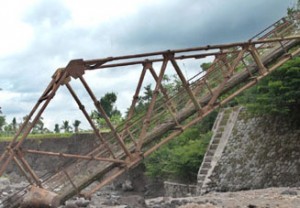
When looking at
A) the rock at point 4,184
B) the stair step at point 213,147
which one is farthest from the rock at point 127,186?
the stair step at point 213,147

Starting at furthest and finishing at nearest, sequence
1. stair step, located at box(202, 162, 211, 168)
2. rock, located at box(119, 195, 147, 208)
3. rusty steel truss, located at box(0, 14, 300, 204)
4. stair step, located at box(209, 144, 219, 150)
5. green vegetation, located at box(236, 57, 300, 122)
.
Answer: stair step, located at box(209, 144, 219, 150) < stair step, located at box(202, 162, 211, 168) < green vegetation, located at box(236, 57, 300, 122) < rock, located at box(119, 195, 147, 208) < rusty steel truss, located at box(0, 14, 300, 204)

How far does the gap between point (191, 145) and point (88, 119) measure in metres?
17.3

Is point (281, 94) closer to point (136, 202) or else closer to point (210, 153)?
point (210, 153)

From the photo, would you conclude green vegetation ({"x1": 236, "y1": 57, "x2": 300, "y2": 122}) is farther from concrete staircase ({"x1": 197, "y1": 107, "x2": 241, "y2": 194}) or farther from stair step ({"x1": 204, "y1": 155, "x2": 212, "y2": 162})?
stair step ({"x1": 204, "y1": 155, "x2": 212, "y2": 162})

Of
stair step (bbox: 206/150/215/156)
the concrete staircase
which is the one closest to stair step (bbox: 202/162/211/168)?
the concrete staircase

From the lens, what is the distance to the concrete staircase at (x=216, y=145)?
74.7 ft

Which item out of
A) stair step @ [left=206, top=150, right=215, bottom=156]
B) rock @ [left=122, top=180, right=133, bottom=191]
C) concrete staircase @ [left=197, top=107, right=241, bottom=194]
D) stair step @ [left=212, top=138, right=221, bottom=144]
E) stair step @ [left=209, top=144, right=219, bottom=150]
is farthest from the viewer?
rock @ [left=122, top=180, right=133, bottom=191]

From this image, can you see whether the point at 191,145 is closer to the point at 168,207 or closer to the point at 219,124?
the point at 219,124

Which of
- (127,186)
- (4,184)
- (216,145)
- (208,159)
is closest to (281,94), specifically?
(216,145)

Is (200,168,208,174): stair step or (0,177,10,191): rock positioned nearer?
(200,168,208,174): stair step

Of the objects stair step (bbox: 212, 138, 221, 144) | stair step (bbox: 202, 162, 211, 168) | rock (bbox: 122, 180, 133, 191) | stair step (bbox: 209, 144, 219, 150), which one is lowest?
rock (bbox: 122, 180, 133, 191)

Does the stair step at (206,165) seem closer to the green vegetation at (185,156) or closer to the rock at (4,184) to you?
the green vegetation at (185,156)

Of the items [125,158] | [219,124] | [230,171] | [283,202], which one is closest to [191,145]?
[219,124]

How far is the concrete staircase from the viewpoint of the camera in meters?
22.8
